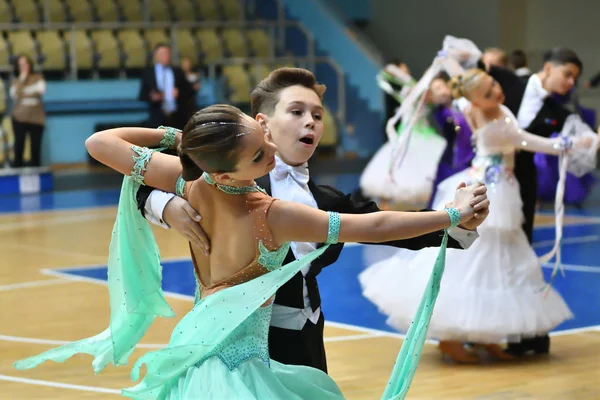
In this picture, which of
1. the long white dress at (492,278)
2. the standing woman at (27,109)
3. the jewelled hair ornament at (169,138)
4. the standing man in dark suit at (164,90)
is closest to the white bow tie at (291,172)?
the jewelled hair ornament at (169,138)

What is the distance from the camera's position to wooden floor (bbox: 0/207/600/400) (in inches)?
198

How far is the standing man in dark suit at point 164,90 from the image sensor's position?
14.4m

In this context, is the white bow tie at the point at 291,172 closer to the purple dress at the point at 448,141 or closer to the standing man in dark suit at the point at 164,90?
the purple dress at the point at 448,141

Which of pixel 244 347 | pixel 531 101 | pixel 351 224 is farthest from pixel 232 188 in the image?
pixel 531 101

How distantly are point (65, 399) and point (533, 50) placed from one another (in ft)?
45.1

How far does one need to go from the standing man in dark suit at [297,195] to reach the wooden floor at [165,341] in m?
1.58

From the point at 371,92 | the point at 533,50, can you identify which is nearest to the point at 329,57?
the point at 371,92

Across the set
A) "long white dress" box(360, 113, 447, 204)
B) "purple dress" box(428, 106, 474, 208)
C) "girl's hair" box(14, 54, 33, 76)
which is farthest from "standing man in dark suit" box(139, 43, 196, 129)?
"purple dress" box(428, 106, 474, 208)

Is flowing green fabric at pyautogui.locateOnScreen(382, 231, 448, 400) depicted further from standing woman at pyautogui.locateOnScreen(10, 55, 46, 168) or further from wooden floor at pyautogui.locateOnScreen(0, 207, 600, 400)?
standing woman at pyautogui.locateOnScreen(10, 55, 46, 168)

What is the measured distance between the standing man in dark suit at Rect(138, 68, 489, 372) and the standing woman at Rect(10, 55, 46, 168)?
11.5m

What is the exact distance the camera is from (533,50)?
17.4m

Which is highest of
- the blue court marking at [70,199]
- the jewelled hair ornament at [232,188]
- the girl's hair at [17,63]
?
the jewelled hair ornament at [232,188]

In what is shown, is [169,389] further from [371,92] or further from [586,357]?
[371,92]

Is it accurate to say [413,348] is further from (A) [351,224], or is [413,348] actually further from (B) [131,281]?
(B) [131,281]
